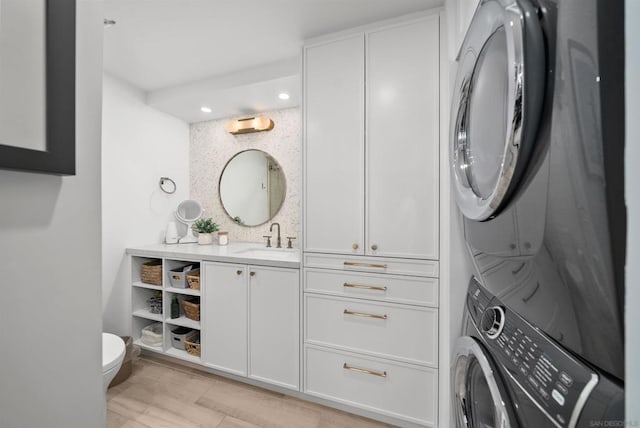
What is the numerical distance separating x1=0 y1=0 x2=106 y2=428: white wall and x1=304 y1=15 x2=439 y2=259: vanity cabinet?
1242mm

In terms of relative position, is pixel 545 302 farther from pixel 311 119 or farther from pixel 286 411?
pixel 286 411

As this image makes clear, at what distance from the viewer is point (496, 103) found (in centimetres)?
61

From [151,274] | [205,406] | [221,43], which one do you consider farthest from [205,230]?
[221,43]

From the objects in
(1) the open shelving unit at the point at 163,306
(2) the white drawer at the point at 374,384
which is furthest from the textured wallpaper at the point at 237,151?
(2) the white drawer at the point at 374,384

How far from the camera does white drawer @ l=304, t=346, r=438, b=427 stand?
1551mm

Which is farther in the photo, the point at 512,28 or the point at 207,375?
the point at 207,375

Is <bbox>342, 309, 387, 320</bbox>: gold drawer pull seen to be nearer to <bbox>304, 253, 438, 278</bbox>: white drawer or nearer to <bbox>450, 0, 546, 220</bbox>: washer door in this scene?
<bbox>304, 253, 438, 278</bbox>: white drawer

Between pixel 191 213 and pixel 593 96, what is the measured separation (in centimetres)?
304

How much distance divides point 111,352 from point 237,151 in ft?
6.39

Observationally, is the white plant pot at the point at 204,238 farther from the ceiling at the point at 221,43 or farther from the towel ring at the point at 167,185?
the ceiling at the point at 221,43

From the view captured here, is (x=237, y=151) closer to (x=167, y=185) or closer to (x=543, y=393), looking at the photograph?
(x=167, y=185)

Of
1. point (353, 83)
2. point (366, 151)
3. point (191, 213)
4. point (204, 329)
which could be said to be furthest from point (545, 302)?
point (191, 213)

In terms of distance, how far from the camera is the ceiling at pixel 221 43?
1562mm

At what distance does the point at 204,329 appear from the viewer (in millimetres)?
2084
